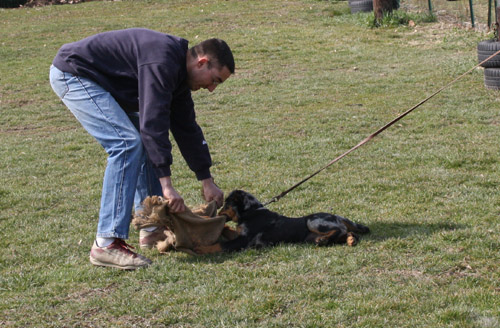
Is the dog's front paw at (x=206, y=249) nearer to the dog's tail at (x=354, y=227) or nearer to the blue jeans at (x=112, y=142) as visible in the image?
the blue jeans at (x=112, y=142)

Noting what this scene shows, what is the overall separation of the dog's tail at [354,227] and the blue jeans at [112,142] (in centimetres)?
162

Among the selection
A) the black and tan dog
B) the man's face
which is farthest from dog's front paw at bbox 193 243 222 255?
the man's face

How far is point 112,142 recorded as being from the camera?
14.9 ft

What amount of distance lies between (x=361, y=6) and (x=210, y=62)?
50.2 feet

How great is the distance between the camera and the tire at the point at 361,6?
61.2 ft

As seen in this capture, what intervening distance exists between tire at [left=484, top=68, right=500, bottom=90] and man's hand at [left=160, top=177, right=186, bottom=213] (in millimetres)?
7242

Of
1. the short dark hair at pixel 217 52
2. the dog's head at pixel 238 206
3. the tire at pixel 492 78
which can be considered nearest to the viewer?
the short dark hair at pixel 217 52

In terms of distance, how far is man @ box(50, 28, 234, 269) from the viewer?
431 cm

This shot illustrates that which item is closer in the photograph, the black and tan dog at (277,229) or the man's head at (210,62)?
the man's head at (210,62)

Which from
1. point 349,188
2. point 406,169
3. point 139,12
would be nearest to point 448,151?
point 406,169

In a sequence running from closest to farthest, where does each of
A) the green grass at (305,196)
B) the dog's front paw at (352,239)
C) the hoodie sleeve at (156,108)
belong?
the green grass at (305,196) → the hoodie sleeve at (156,108) → the dog's front paw at (352,239)

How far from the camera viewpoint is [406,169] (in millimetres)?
6879

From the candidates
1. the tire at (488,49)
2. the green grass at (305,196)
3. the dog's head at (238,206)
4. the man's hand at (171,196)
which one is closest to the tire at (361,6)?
the green grass at (305,196)

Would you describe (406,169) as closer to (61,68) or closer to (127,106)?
(127,106)
